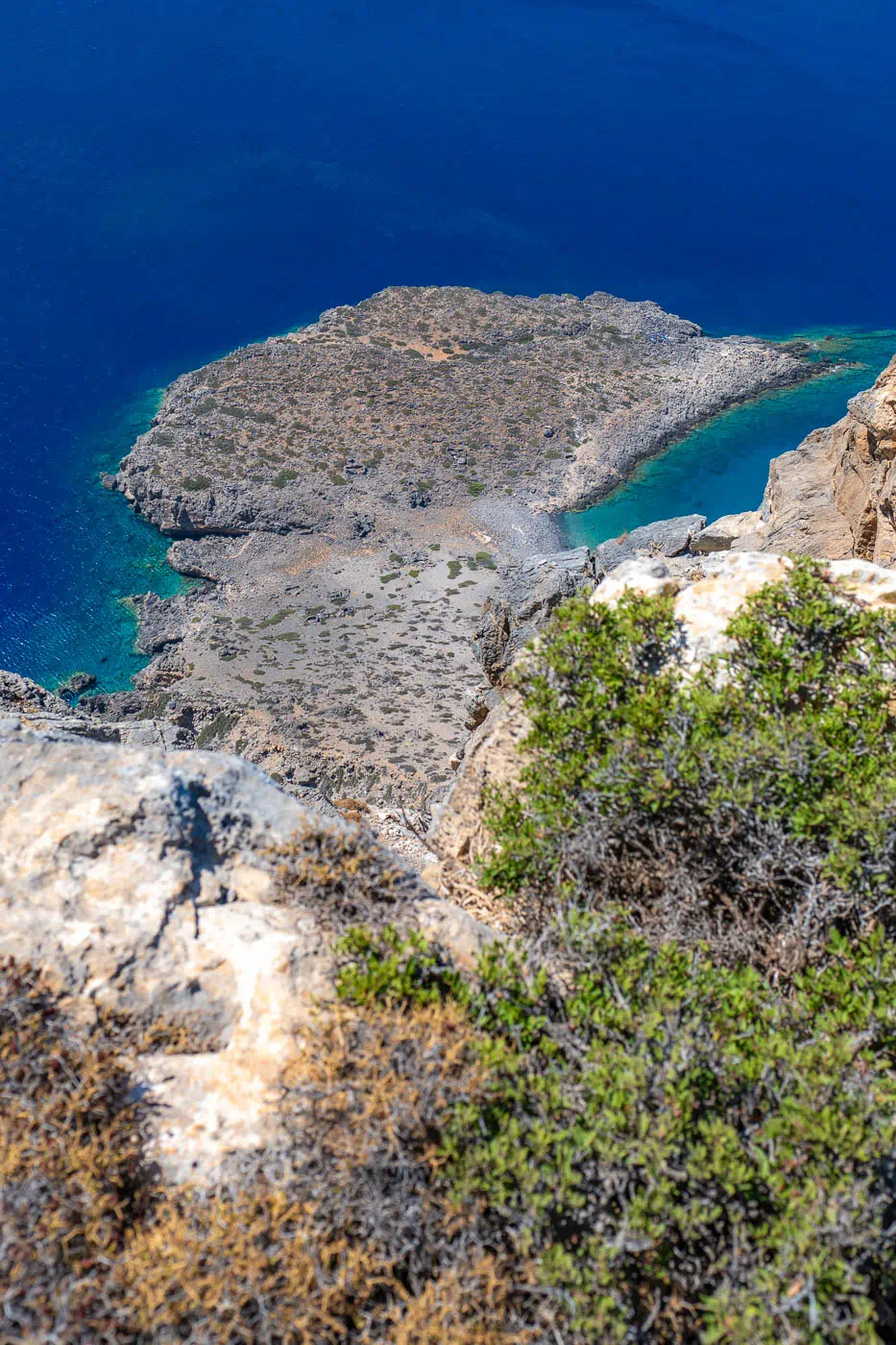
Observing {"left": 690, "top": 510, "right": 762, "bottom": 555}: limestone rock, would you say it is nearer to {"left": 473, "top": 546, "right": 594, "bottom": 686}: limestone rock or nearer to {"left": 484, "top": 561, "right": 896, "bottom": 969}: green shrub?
{"left": 473, "top": 546, "right": 594, "bottom": 686}: limestone rock

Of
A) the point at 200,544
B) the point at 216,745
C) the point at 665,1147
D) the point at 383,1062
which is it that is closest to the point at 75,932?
the point at 383,1062

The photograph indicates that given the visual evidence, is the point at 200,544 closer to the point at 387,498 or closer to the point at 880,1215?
the point at 387,498

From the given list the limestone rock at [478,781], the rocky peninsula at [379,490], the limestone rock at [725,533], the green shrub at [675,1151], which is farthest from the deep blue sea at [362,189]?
the green shrub at [675,1151]

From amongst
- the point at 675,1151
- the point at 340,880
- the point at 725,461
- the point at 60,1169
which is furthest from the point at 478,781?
the point at 725,461

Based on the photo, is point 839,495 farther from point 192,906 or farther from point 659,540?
point 192,906

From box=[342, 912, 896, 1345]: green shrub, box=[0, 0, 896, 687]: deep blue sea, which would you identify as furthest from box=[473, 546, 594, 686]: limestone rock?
box=[0, 0, 896, 687]: deep blue sea
